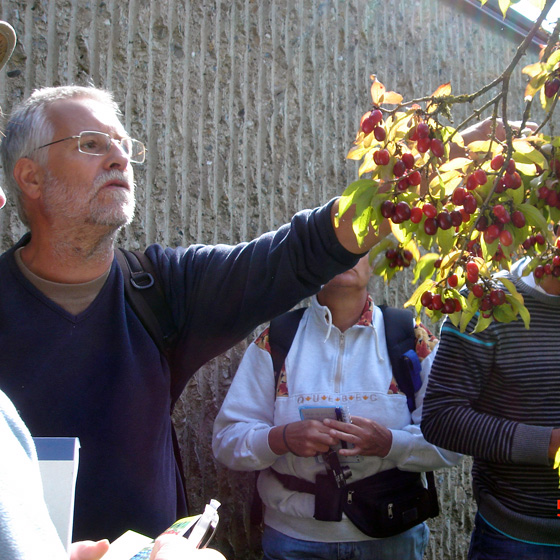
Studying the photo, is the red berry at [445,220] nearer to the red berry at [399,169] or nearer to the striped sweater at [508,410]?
the red berry at [399,169]

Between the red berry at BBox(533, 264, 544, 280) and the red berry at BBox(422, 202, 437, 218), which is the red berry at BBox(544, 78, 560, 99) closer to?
the red berry at BBox(422, 202, 437, 218)

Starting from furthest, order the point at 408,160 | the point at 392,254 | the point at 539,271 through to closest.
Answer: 1. the point at 392,254
2. the point at 539,271
3. the point at 408,160

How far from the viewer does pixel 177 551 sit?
916 mm

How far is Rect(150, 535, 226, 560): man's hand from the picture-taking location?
2.96ft

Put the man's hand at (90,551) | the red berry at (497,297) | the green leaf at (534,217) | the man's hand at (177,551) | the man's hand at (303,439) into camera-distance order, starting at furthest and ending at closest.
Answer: the man's hand at (303,439), the red berry at (497,297), the green leaf at (534,217), the man's hand at (90,551), the man's hand at (177,551)

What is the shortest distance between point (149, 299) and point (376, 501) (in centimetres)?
114

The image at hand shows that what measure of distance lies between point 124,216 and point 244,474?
167cm

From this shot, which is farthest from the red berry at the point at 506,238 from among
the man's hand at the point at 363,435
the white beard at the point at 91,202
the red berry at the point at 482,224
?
the man's hand at the point at 363,435

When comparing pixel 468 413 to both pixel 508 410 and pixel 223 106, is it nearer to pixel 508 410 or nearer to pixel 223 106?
pixel 508 410

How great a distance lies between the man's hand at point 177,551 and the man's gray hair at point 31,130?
4.72 ft

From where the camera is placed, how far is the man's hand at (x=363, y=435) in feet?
7.75

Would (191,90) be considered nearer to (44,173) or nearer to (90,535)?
(44,173)

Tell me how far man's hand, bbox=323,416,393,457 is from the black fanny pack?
0.14 metres

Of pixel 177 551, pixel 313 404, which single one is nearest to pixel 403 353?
pixel 313 404
